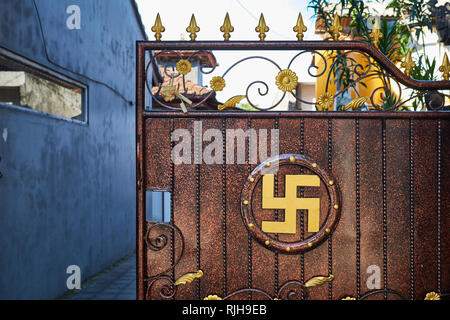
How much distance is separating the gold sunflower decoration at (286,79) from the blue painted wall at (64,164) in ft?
6.95

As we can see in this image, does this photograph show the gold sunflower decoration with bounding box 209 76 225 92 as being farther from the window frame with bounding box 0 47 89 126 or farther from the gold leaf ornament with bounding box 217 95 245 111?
the window frame with bounding box 0 47 89 126

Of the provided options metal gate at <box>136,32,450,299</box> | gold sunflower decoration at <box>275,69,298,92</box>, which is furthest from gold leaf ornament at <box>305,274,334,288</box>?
gold sunflower decoration at <box>275,69,298,92</box>

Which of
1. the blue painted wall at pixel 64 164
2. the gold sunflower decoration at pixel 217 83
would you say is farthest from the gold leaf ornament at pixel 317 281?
the blue painted wall at pixel 64 164

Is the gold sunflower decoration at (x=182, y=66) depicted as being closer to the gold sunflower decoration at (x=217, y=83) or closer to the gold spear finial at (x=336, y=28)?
the gold sunflower decoration at (x=217, y=83)

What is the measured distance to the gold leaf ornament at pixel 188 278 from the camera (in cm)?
212

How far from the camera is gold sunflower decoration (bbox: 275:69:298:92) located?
6.86 ft

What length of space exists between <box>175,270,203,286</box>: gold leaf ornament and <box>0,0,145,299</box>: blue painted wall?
1549 millimetres

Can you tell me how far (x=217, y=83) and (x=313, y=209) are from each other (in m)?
0.93

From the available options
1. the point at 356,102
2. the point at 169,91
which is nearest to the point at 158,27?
the point at 169,91

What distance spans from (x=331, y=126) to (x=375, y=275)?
91cm

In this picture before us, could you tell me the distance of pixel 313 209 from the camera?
A: 2.12 m

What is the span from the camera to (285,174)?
212 cm
